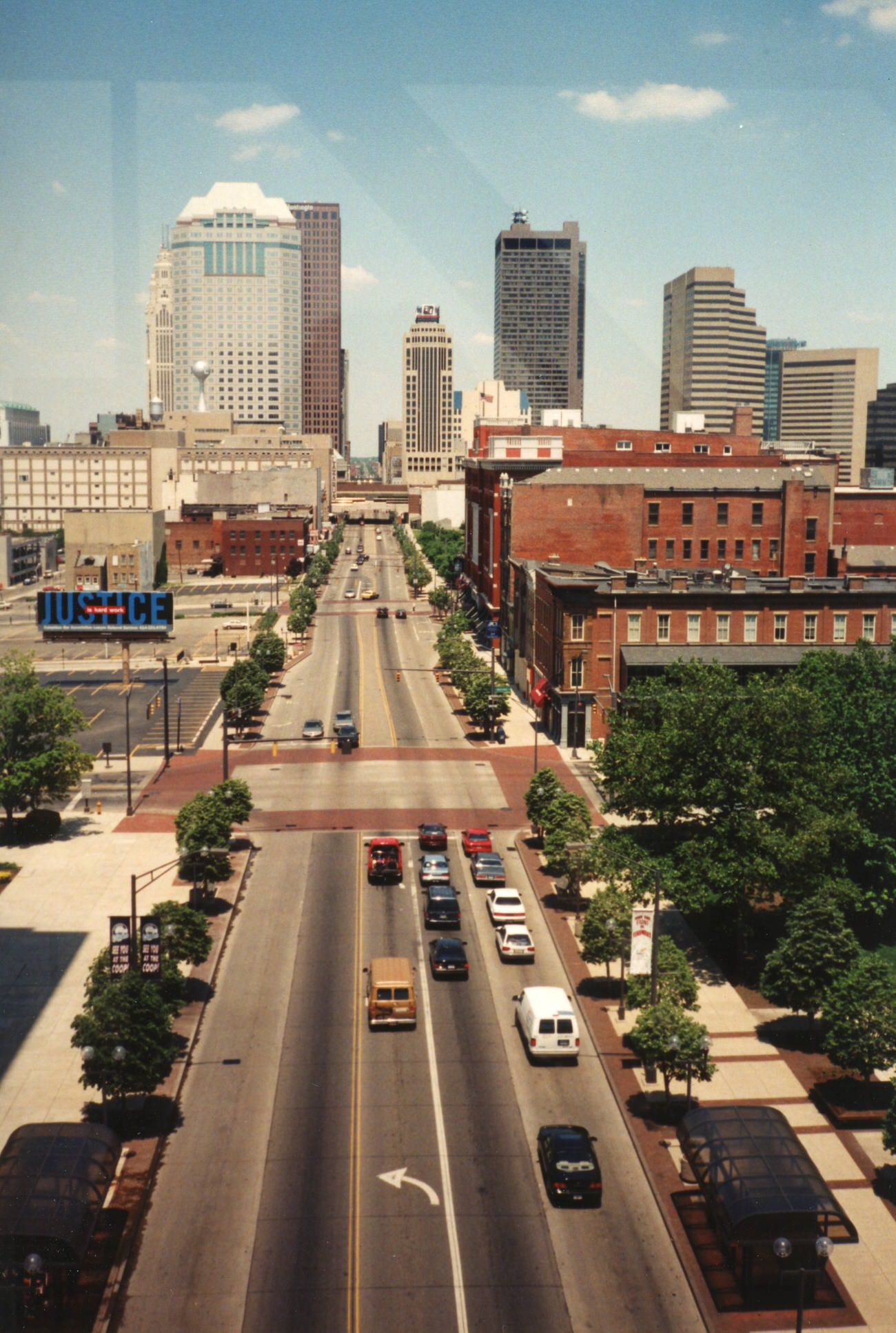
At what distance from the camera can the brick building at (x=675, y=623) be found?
7594 cm

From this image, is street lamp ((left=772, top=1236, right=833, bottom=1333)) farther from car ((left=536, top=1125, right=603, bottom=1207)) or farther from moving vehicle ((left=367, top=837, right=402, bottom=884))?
moving vehicle ((left=367, top=837, right=402, bottom=884))

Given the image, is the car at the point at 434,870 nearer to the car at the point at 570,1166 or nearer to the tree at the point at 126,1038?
the tree at the point at 126,1038

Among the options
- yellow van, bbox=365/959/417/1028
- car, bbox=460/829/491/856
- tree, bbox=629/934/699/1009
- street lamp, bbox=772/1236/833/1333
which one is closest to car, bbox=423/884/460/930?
car, bbox=460/829/491/856

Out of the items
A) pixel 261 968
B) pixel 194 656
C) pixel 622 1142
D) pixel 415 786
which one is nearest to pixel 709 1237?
pixel 622 1142

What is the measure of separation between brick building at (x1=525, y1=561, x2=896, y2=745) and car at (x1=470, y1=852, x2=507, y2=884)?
75.7 feet

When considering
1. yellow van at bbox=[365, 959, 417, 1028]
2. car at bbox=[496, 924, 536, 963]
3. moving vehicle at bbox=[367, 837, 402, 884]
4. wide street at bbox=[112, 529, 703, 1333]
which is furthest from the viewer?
moving vehicle at bbox=[367, 837, 402, 884]

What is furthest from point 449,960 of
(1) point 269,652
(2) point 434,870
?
(1) point 269,652

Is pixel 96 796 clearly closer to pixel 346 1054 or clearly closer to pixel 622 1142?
pixel 346 1054

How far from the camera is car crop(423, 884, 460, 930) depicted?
46.8 metres

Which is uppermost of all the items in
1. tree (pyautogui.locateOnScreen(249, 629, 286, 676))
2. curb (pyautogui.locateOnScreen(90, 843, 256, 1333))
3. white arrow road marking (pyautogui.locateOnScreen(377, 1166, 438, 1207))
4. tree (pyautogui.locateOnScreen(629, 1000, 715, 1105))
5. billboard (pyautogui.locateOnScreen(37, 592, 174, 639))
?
billboard (pyautogui.locateOnScreen(37, 592, 174, 639))

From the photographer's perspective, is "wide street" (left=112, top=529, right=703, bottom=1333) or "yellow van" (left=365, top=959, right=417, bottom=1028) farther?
"yellow van" (left=365, top=959, right=417, bottom=1028)

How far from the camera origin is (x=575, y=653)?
76.2 meters

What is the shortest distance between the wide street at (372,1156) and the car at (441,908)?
1.77 feet

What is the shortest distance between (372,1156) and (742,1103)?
33.4 feet
